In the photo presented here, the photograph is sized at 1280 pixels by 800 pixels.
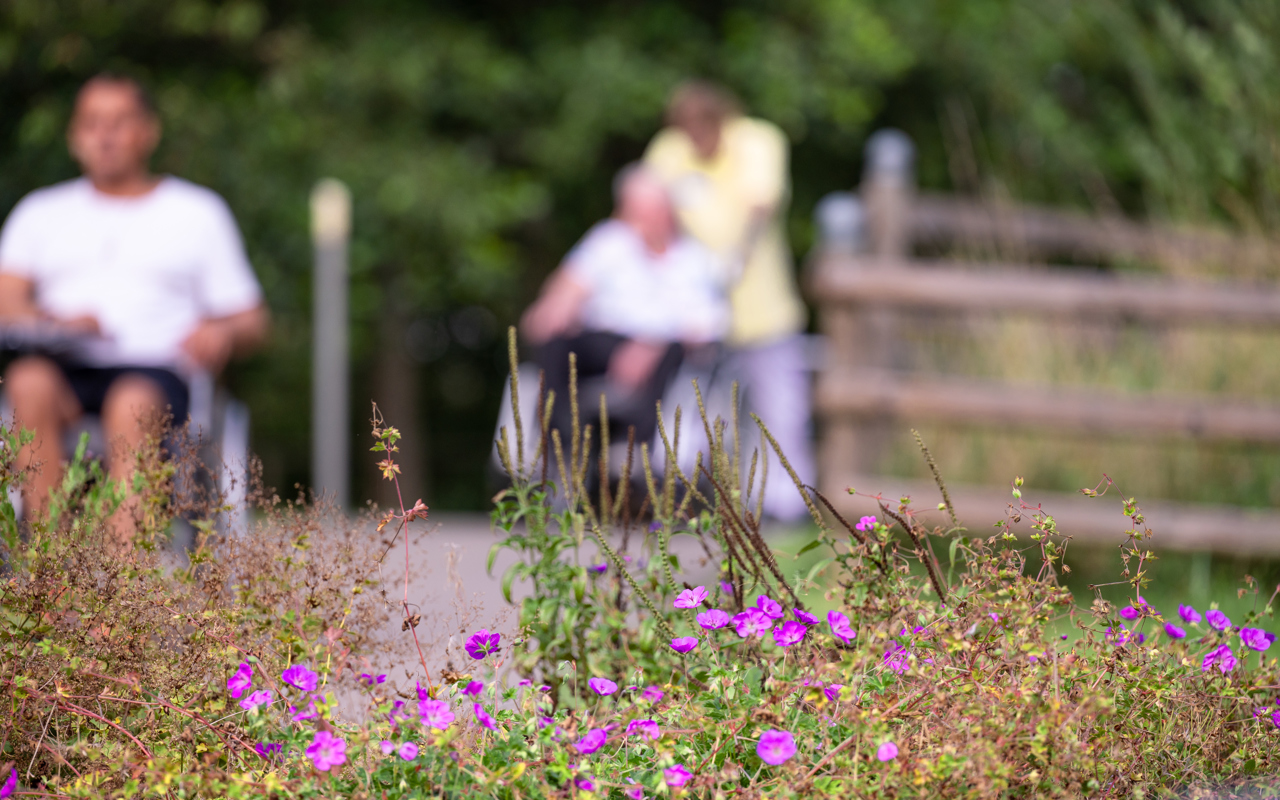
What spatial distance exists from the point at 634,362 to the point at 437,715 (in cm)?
359

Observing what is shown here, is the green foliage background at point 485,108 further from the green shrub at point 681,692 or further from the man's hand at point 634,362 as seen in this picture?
the green shrub at point 681,692

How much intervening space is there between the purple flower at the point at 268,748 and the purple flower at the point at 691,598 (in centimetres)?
52

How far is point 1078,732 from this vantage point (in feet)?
4.93

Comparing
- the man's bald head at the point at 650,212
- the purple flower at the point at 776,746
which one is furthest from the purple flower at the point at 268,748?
the man's bald head at the point at 650,212

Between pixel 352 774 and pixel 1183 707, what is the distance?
1.04m

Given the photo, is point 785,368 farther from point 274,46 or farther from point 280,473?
point 280,473

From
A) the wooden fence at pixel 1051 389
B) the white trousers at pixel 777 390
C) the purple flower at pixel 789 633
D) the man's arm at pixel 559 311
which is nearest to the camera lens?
the purple flower at pixel 789 633

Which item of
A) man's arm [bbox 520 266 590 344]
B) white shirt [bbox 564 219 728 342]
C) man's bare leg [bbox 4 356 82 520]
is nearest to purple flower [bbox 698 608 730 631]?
man's bare leg [bbox 4 356 82 520]

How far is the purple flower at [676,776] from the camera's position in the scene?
141cm

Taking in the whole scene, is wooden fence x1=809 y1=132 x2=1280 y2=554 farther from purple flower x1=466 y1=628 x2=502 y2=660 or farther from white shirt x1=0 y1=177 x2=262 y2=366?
purple flower x1=466 y1=628 x2=502 y2=660

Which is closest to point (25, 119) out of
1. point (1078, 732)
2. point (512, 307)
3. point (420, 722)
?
point (420, 722)

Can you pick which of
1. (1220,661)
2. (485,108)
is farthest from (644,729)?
(485,108)

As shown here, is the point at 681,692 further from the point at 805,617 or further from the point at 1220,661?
the point at 1220,661

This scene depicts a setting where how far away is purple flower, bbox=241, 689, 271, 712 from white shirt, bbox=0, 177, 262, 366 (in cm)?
244
